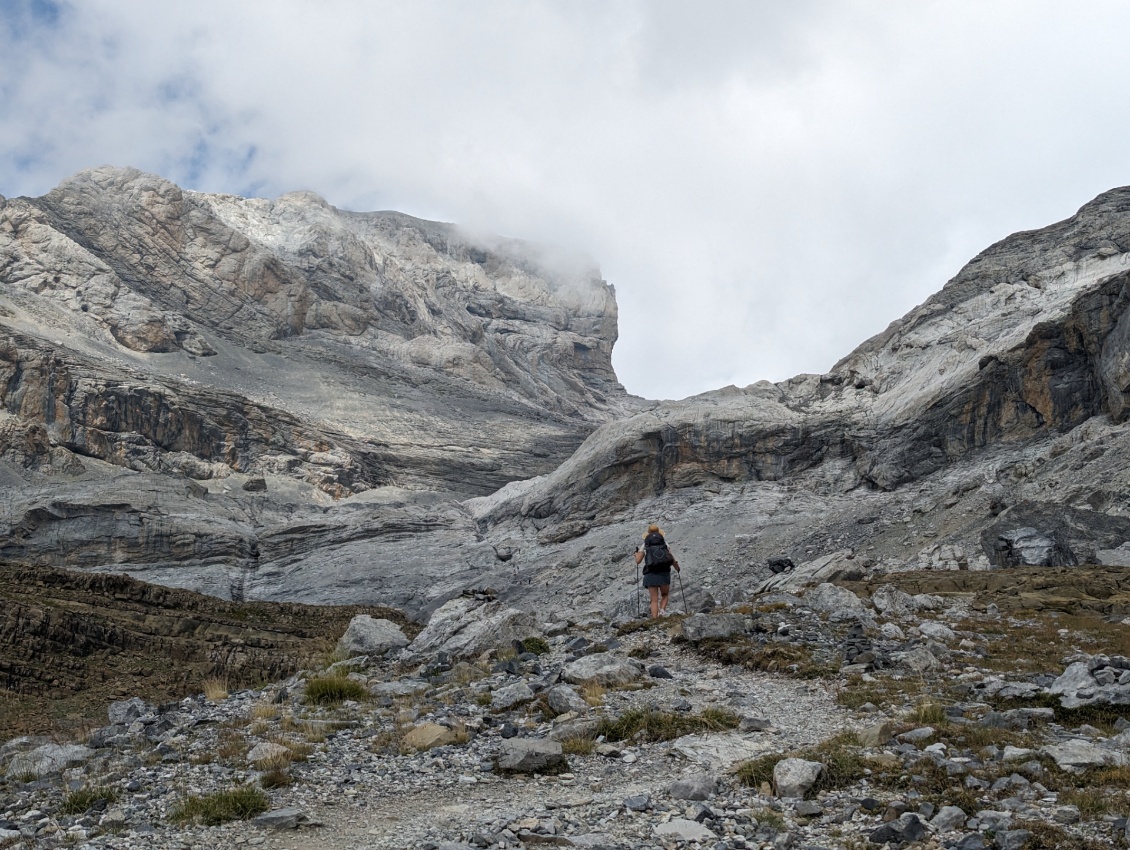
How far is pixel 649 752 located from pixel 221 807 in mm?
4671

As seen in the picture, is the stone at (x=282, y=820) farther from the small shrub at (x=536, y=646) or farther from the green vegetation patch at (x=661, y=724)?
the small shrub at (x=536, y=646)

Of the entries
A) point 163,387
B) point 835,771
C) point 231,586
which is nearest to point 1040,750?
point 835,771

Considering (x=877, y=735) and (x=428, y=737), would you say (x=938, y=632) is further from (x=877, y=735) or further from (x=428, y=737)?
(x=428, y=737)

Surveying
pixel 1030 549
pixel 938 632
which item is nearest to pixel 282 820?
pixel 938 632

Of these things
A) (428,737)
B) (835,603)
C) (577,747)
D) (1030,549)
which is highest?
(1030,549)

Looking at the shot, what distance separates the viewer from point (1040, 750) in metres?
9.16

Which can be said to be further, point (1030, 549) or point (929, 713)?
point (1030, 549)

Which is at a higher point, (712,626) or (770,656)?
(712,626)

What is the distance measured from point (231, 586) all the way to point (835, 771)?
61011 mm

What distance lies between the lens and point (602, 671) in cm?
1440

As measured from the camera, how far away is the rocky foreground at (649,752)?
8.13 m

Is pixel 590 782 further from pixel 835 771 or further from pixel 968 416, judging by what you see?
pixel 968 416

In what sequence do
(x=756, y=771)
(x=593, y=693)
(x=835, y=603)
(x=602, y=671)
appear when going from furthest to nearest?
(x=835, y=603) → (x=602, y=671) → (x=593, y=693) → (x=756, y=771)

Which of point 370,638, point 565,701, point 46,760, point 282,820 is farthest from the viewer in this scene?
point 370,638
